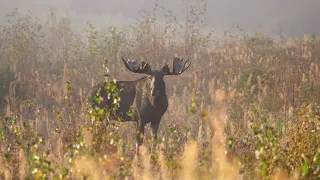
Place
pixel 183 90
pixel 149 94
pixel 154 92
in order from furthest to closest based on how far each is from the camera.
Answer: pixel 183 90
pixel 149 94
pixel 154 92

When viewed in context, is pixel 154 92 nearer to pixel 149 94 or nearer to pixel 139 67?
pixel 149 94

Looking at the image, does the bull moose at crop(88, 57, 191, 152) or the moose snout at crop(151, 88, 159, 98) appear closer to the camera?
the moose snout at crop(151, 88, 159, 98)

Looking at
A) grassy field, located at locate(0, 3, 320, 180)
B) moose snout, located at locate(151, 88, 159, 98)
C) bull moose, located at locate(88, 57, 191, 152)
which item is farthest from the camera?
bull moose, located at locate(88, 57, 191, 152)

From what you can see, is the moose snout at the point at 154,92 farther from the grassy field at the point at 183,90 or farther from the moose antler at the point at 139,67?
the grassy field at the point at 183,90

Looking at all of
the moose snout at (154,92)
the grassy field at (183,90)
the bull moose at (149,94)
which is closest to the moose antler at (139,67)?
the bull moose at (149,94)

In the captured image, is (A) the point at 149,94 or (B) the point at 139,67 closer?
(B) the point at 139,67

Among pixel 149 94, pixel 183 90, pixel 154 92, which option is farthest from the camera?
pixel 183 90

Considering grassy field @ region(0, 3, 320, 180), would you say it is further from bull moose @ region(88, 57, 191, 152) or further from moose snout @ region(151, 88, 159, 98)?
moose snout @ region(151, 88, 159, 98)

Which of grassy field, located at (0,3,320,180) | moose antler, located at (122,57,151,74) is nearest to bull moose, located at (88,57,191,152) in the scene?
moose antler, located at (122,57,151,74)

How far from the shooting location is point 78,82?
14664mm

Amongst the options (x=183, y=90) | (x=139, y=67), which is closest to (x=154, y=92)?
(x=139, y=67)

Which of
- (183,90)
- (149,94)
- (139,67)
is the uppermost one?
(139,67)

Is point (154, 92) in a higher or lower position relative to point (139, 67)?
lower

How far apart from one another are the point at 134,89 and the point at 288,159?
3909mm
